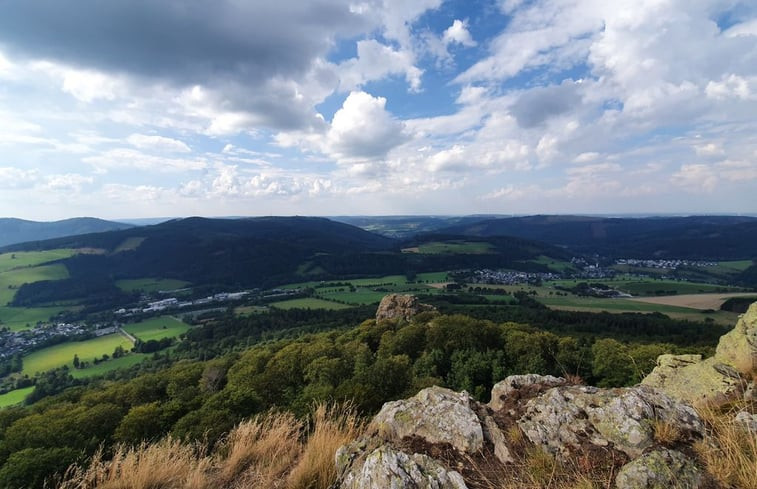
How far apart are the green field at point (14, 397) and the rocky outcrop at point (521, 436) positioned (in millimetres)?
91710

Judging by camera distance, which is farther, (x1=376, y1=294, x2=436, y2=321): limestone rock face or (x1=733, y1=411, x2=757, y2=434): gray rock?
(x1=376, y1=294, x2=436, y2=321): limestone rock face

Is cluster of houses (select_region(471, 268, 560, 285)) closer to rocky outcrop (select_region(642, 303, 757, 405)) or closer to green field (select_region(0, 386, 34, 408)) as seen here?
green field (select_region(0, 386, 34, 408))

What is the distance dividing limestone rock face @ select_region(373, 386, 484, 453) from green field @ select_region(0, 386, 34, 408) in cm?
9132

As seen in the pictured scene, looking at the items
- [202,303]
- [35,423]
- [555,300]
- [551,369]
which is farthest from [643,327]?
[202,303]

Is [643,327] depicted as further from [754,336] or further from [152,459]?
[152,459]

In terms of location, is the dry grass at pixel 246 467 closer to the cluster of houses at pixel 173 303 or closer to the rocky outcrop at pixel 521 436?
the rocky outcrop at pixel 521 436

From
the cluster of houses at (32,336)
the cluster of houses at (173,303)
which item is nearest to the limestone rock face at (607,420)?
the cluster of houses at (32,336)

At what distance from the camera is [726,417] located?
19.5 feet

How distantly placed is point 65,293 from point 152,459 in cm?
22237

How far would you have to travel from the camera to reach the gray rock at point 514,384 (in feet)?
26.4

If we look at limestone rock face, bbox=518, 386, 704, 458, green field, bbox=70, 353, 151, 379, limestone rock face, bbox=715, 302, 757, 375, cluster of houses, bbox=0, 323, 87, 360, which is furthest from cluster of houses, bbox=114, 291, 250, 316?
limestone rock face, bbox=715, 302, 757, 375

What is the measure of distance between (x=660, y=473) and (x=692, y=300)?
147405mm

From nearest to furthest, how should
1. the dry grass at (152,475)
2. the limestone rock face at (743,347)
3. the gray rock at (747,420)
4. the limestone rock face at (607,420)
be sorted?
1. the gray rock at (747,420)
2. the limestone rock face at (607,420)
3. the dry grass at (152,475)
4. the limestone rock face at (743,347)

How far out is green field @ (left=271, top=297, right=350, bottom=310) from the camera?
415 ft
